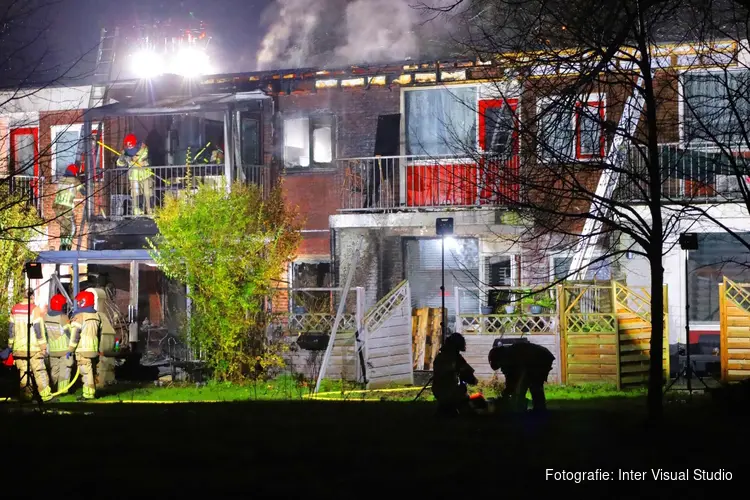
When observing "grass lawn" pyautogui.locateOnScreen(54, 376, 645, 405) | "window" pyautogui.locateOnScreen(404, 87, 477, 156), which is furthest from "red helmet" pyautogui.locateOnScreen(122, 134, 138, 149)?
"grass lawn" pyautogui.locateOnScreen(54, 376, 645, 405)

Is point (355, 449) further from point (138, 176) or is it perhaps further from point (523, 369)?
point (138, 176)

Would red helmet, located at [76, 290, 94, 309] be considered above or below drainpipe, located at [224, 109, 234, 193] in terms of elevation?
below

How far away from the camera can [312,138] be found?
80.7 feet

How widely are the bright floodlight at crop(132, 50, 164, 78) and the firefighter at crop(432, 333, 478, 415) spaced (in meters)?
21.4

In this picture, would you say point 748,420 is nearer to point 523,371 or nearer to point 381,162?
point 523,371

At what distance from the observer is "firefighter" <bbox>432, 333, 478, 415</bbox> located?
1247 cm

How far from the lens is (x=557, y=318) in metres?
18.3

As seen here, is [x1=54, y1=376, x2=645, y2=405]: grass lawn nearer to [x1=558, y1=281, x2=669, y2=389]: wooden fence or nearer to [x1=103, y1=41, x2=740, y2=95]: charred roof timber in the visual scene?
[x1=558, y1=281, x2=669, y2=389]: wooden fence

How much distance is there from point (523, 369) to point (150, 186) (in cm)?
1521

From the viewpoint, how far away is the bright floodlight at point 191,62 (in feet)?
111

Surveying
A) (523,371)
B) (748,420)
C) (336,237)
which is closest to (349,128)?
(336,237)

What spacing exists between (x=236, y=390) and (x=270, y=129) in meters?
8.59

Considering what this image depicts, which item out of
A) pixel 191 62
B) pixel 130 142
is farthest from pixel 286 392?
pixel 191 62

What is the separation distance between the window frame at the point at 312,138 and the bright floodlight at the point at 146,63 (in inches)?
335
